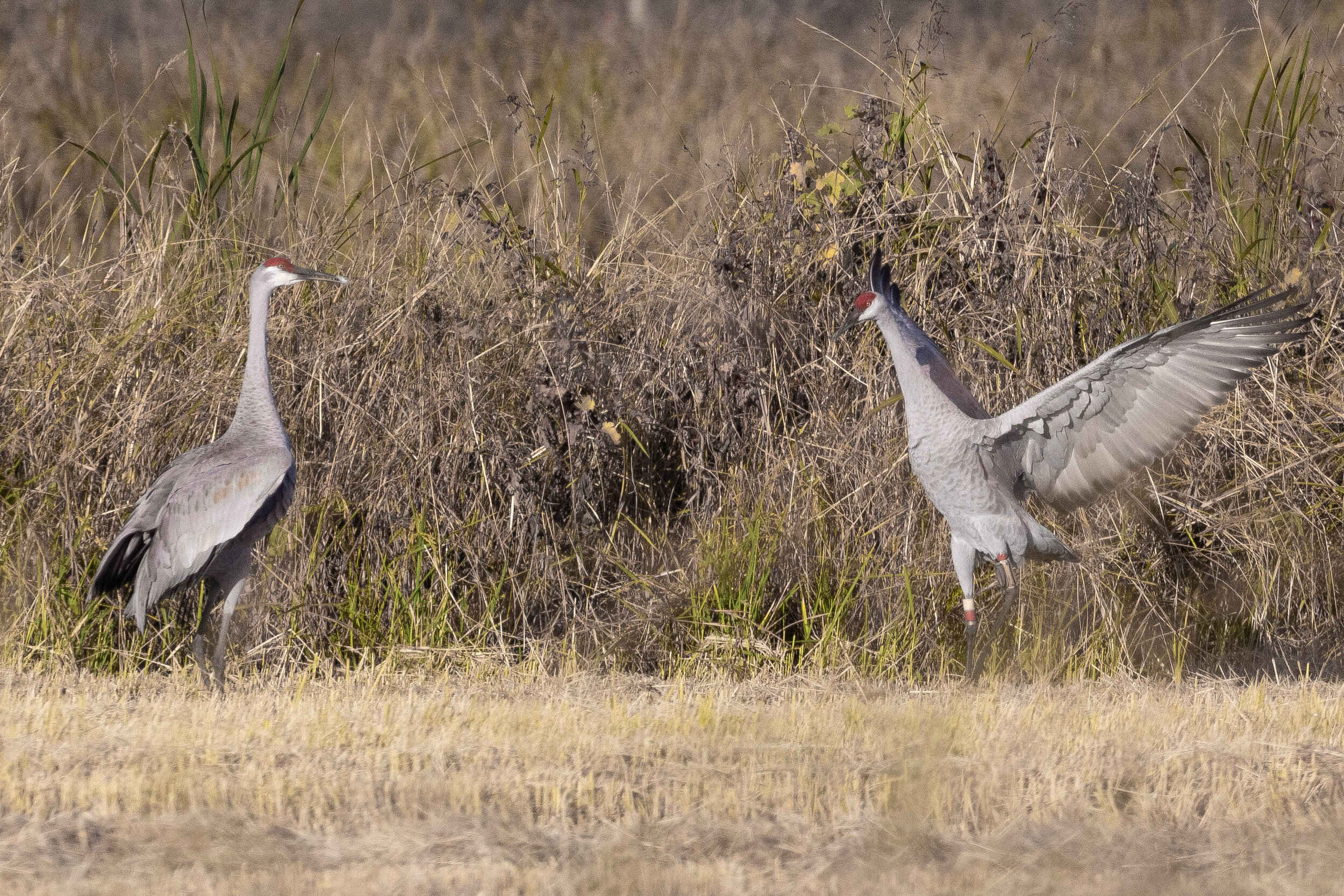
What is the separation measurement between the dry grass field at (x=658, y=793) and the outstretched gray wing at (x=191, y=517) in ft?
1.26

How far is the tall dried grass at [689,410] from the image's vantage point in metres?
5.41

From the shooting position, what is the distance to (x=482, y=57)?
36.5 feet

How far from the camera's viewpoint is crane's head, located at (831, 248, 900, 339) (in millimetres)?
5078

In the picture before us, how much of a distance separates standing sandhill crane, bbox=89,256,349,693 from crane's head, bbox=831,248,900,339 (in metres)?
1.79

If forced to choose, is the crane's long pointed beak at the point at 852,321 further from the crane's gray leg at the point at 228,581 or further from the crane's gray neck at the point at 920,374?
the crane's gray leg at the point at 228,581

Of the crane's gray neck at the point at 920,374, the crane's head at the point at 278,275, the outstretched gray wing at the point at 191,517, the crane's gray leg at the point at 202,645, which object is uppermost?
the crane's gray neck at the point at 920,374

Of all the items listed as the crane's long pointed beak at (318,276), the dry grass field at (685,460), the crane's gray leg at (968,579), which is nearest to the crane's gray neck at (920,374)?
the crane's gray leg at (968,579)

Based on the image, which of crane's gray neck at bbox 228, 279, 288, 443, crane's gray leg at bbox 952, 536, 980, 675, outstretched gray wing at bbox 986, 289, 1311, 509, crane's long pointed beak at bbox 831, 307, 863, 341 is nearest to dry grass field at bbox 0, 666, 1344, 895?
crane's gray leg at bbox 952, 536, 980, 675

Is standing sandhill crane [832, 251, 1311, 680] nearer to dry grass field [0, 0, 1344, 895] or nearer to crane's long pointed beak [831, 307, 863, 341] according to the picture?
crane's long pointed beak [831, 307, 863, 341]

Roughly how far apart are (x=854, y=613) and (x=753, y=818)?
2.17 m

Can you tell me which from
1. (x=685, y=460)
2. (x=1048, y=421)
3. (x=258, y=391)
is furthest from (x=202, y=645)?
(x=1048, y=421)

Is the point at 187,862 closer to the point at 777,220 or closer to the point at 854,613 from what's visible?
the point at 854,613

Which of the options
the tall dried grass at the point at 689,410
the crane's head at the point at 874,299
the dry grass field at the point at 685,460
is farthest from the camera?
the tall dried grass at the point at 689,410

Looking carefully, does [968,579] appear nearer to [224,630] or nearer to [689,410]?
[689,410]
